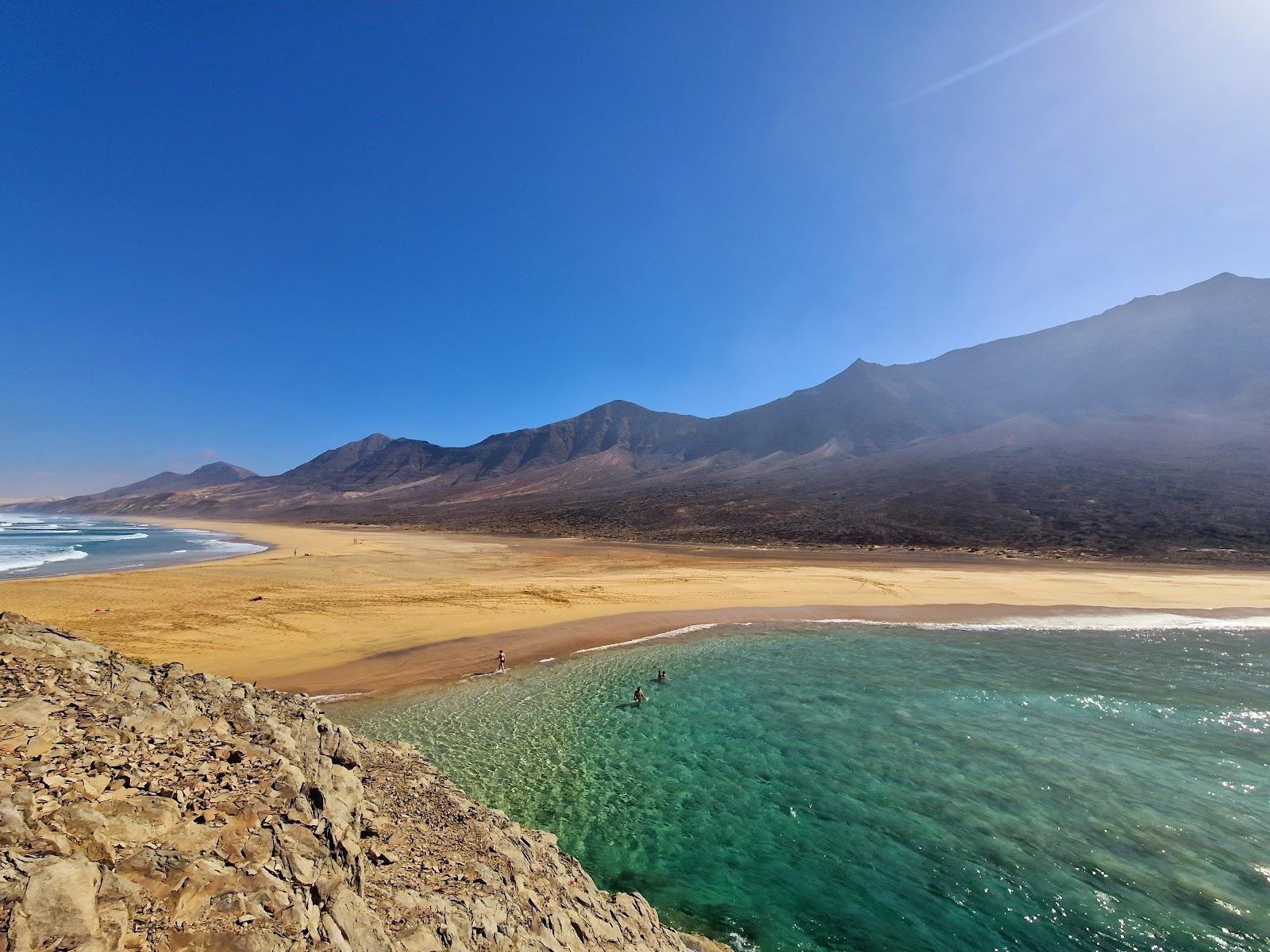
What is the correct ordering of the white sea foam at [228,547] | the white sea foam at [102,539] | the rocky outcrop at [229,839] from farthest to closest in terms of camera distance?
the white sea foam at [102,539] → the white sea foam at [228,547] → the rocky outcrop at [229,839]

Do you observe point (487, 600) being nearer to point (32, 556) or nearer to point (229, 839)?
point (229, 839)

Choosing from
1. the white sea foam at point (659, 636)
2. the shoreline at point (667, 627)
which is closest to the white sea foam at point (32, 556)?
the shoreline at point (667, 627)

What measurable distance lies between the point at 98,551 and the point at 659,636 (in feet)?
264

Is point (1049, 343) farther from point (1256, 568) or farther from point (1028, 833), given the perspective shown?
point (1028, 833)

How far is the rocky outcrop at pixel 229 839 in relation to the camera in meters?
3.90

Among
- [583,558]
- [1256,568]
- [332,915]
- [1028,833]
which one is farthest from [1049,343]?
[332,915]

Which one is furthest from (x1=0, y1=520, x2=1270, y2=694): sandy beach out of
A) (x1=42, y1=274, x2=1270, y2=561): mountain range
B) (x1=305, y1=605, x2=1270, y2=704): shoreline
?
(x1=42, y1=274, x2=1270, y2=561): mountain range

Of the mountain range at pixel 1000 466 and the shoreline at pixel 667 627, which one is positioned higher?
the mountain range at pixel 1000 466

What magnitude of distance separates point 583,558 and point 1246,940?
152ft

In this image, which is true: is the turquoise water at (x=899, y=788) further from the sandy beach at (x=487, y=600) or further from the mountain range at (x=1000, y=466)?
the mountain range at (x=1000, y=466)

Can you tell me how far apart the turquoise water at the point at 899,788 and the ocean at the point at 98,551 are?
50.9m

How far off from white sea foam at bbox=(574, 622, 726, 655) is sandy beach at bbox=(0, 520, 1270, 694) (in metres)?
0.61

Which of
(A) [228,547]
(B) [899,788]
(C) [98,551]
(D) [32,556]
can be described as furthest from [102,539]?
(B) [899,788]

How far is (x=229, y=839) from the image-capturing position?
5012 mm
